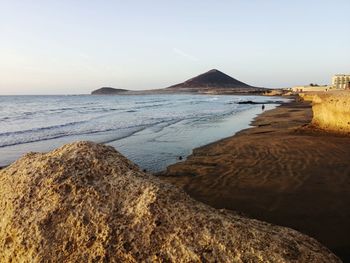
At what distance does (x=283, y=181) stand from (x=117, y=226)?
7.62m

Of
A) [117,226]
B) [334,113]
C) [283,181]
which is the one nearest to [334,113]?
[334,113]

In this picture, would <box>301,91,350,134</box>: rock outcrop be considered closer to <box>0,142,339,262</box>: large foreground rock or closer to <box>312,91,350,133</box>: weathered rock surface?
<box>312,91,350,133</box>: weathered rock surface

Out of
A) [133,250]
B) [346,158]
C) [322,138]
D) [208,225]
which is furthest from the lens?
[322,138]

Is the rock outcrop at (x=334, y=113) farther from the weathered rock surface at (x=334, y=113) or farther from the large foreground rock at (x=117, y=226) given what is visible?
the large foreground rock at (x=117, y=226)

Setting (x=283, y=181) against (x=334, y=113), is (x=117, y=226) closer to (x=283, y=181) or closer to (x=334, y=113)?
(x=283, y=181)

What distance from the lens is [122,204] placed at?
3822mm

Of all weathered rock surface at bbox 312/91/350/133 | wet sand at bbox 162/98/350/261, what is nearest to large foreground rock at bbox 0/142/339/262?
wet sand at bbox 162/98/350/261

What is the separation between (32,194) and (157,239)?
61.8 inches

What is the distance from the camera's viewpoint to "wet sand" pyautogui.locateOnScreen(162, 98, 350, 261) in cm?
736

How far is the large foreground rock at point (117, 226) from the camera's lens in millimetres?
3367

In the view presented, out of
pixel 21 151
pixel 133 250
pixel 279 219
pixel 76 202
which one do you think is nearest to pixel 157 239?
pixel 133 250

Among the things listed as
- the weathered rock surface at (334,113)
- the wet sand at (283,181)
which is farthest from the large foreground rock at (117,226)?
the weathered rock surface at (334,113)

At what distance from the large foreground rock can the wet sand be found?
3.13m

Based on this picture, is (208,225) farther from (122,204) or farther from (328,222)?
(328,222)
